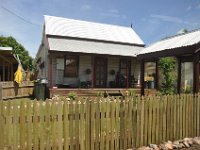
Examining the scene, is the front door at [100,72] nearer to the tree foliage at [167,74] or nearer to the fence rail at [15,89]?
the tree foliage at [167,74]

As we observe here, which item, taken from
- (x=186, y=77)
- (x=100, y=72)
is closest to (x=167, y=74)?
(x=186, y=77)

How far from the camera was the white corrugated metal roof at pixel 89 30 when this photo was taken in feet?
76.0

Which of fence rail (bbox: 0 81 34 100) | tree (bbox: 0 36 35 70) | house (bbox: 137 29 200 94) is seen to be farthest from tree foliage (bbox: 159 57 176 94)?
tree (bbox: 0 36 35 70)

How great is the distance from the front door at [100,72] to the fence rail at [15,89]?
237 inches

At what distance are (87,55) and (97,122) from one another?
1506 cm

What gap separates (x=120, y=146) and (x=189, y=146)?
229cm

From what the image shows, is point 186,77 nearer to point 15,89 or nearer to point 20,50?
point 15,89

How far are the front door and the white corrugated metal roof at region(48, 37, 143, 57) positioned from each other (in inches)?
44.3

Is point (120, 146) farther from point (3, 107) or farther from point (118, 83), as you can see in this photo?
point (118, 83)

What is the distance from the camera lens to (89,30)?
2528 cm

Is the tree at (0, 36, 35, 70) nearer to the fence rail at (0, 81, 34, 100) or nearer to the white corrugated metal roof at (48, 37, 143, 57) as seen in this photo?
the white corrugated metal roof at (48, 37, 143, 57)

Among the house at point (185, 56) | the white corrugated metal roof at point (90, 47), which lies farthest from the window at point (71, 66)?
the house at point (185, 56)

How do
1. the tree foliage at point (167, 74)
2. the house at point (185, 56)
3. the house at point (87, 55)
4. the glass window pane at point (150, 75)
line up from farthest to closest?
the glass window pane at point (150, 75)
the house at point (87, 55)
the tree foliage at point (167, 74)
the house at point (185, 56)

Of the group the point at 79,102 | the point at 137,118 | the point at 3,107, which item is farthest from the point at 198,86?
the point at 3,107
